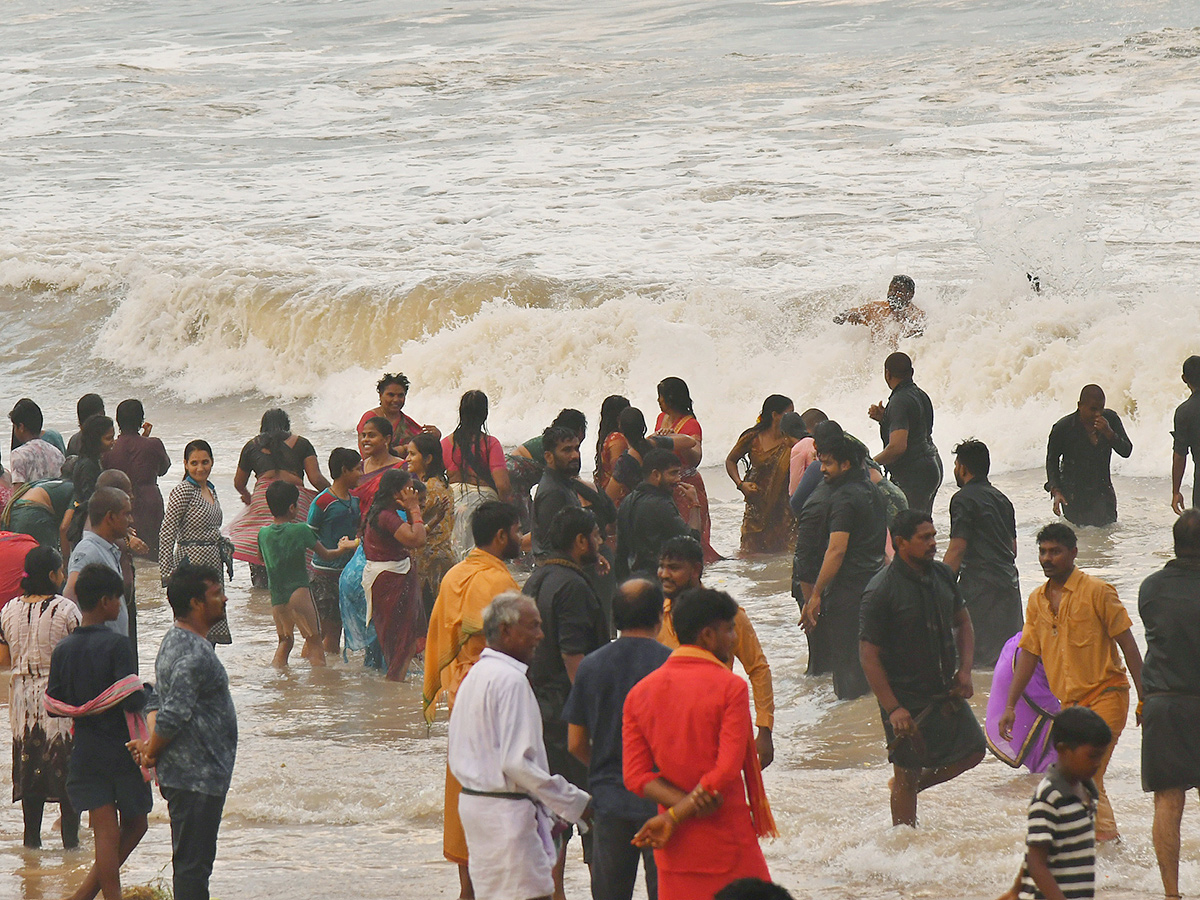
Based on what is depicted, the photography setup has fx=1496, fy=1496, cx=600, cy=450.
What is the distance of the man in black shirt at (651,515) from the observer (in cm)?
771

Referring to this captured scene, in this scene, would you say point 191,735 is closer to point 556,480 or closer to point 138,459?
point 556,480

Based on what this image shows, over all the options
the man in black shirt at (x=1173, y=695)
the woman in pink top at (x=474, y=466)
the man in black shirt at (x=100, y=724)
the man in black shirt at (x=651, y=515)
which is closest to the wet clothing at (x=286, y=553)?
the woman in pink top at (x=474, y=466)

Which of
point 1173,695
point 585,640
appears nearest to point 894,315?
point 1173,695

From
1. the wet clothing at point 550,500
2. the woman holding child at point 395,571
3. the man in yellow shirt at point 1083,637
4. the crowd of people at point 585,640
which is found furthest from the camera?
the woman holding child at point 395,571

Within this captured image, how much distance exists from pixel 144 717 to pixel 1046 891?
3.39 meters

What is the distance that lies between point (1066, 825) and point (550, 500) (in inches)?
151

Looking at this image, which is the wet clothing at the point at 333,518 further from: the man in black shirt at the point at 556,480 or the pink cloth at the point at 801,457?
the pink cloth at the point at 801,457

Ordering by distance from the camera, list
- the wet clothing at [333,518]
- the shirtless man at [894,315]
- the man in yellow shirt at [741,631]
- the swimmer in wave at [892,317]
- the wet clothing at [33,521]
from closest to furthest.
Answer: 1. the man in yellow shirt at [741,631]
2. the wet clothing at [33,521]
3. the wet clothing at [333,518]
4. the shirtless man at [894,315]
5. the swimmer in wave at [892,317]

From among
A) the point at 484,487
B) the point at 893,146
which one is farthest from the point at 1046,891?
the point at 893,146

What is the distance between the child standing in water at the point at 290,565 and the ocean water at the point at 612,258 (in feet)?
0.87

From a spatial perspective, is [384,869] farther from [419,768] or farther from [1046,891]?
[1046,891]

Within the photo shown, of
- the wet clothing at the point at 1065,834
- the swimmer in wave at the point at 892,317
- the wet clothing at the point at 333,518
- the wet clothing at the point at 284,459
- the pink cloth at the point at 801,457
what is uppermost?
the swimmer in wave at the point at 892,317

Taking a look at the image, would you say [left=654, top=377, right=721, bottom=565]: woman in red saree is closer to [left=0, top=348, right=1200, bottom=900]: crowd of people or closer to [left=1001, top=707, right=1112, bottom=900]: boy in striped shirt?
[left=0, top=348, right=1200, bottom=900]: crowd of people

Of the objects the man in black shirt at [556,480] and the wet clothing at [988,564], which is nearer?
the man in black shirt at [556,480]
